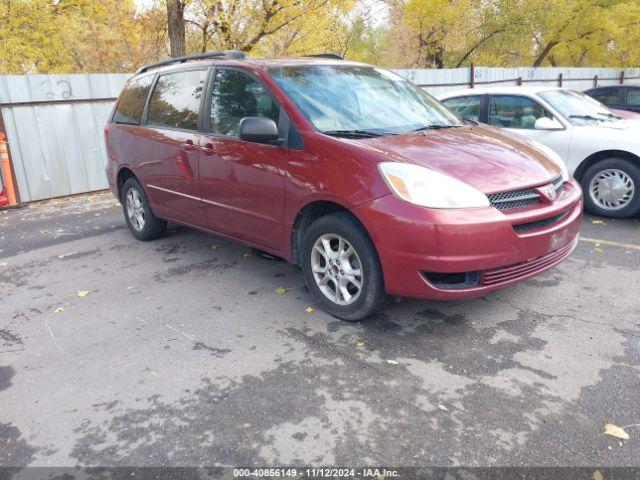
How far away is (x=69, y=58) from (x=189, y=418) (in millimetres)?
22594

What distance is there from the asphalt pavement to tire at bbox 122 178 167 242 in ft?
3.34

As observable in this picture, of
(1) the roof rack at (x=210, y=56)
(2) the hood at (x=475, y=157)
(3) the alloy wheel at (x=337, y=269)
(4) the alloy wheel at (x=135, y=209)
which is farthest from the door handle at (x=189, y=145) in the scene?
(2) the hood at (x=475, y=157)

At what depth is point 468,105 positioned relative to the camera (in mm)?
7629

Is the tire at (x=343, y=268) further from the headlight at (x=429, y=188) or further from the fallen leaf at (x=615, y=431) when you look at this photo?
the fallen leaf at (x=615, y=431)

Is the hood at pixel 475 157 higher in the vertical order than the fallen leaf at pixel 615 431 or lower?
higher

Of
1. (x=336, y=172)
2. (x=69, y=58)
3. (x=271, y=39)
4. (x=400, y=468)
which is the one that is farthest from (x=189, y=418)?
(x=69, y=58)

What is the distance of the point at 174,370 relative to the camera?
3.25 m

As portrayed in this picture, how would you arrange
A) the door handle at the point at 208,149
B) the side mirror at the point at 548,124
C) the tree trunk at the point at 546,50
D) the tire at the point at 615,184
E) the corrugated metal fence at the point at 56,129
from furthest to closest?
the tree trunk at the point at 546,50 < the corrugated metal fence at the point at 56,129 < the side mirror at the point at 548,124 < the tire at the point at 615,184 < the door handle at the point at 208,149

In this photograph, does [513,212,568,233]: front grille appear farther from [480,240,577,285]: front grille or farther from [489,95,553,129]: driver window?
[489,95,553,129]: driver window

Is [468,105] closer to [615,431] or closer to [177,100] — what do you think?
[177,100]

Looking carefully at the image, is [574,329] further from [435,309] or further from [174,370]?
[174,370]

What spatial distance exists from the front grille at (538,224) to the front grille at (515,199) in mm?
124

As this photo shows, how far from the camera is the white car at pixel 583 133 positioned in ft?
20.0

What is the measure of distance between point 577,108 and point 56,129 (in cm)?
797
